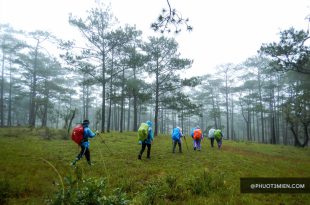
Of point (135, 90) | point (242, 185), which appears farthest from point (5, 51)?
point (242, 185)

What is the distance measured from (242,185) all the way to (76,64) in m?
16.1

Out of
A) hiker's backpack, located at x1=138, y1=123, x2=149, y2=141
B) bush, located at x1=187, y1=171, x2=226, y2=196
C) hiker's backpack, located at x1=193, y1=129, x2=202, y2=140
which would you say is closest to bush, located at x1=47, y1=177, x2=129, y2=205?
bush, located at x1=187, y1=171, x2=226, y2=196

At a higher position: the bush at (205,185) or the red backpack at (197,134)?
the red backpack at (197,134)

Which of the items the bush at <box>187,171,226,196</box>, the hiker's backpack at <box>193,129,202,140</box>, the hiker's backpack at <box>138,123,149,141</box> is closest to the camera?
the bush at <box>187,171,226,196</box>

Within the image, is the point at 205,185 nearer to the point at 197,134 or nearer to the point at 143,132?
the point at 143,132

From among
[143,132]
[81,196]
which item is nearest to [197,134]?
[143,132]

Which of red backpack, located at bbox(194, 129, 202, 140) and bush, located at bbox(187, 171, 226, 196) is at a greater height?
red backpack, located at bbox(194, 129, 202, 140)

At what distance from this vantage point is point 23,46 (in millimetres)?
22984

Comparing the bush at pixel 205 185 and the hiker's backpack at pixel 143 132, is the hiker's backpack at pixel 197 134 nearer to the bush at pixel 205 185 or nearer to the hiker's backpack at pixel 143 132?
the hiker's backpack at pixel 143 132

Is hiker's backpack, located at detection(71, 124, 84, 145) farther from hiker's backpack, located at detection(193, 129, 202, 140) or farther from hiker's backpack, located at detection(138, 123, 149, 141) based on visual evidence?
hiker's backpack, located at detection(193, 129, 202, 140)

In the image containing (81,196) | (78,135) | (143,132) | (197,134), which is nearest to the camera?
(81,196)

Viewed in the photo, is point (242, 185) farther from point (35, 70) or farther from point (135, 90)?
point (35, 70)

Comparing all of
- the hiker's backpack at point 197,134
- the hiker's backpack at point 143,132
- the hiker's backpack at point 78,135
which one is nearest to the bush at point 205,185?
the hiker's backpack at point 143,132

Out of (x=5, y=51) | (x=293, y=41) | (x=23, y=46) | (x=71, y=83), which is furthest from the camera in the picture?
(x=71, y=83)
